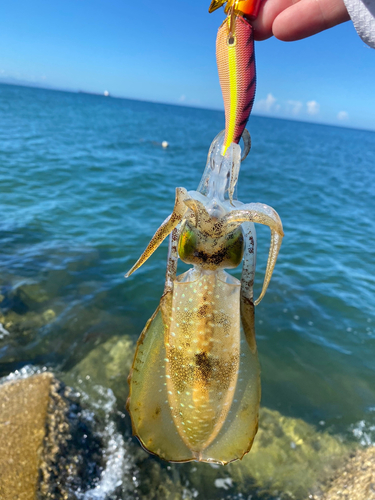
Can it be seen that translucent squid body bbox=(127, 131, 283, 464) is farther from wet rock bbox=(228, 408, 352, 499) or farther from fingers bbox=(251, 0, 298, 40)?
wet rock bbox=(228, 408, 352, 499)

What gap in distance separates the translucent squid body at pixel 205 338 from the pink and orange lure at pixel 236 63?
5.1 inches

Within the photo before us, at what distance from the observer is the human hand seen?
87.3 inches

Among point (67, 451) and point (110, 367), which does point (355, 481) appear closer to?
point (67, 451)

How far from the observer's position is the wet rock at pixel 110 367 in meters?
5.89

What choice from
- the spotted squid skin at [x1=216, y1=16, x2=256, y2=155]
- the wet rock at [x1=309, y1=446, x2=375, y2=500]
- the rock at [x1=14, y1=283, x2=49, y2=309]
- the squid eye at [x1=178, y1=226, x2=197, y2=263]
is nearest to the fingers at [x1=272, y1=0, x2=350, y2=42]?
the spotted squid skin at [x1=216, y1=16, x2=256, y2=155]

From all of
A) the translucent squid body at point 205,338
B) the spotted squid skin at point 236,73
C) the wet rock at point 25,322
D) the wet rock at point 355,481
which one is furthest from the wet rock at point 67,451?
the spotted squid skin at point 236,73

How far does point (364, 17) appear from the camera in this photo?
163cm

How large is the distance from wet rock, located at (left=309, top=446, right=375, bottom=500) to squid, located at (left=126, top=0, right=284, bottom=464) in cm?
326

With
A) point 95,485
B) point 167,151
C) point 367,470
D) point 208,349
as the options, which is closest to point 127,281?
point 95,485

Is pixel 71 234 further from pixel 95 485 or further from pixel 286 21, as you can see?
pixel 286 21

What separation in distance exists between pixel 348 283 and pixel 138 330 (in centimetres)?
712

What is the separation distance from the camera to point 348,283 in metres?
10.3

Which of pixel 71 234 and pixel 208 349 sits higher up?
pixel 208 349

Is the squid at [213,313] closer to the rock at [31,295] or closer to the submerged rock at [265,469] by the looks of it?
the submerged rock at [265,469]
